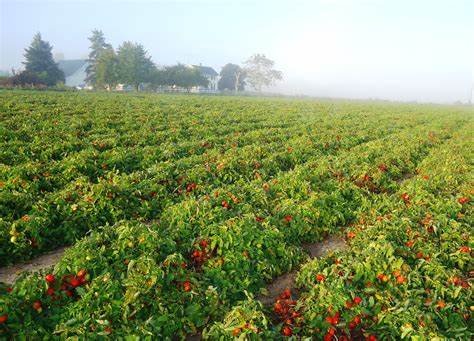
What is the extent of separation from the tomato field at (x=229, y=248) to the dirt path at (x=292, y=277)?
0.40 feet

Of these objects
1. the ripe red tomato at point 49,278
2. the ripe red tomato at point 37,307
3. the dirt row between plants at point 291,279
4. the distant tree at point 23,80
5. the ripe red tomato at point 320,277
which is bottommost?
the dirt row between plants at point 291,279

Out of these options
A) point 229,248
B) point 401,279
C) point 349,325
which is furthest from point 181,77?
point 349,325

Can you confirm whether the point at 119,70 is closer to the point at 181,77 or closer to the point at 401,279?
the point at 181,77

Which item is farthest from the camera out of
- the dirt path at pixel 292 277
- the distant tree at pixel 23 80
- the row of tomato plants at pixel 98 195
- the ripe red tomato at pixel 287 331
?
the distant tree at pixel 23 80

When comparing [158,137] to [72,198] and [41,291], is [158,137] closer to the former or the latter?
[72,198]

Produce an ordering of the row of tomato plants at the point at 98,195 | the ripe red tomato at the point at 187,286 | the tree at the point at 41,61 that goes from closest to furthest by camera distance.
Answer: the ripe red tomato at the point at 187,286
the row of tomato plants at the point at 98,195
the tree at the point at 41,61

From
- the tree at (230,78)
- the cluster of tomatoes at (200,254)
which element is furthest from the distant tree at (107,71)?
the cluster of tomatoes at (200,254)

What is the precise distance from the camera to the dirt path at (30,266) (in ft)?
19.8

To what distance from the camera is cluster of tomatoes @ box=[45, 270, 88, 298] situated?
4.77 metres

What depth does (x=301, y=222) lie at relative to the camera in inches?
298

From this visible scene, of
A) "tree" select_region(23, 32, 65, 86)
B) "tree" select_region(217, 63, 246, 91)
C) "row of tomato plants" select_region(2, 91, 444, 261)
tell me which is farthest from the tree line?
"row of tomato plants" select_region(2, 91, 444, 261)

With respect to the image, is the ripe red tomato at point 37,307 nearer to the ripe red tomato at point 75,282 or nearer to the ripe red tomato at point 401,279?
the ripe red tomato at point 75,282

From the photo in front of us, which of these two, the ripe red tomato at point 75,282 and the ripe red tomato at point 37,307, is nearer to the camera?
the ripe red tomato at point 37,307

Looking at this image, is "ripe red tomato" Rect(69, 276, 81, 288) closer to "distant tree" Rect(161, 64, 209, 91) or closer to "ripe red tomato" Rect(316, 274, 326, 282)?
"ripe red tomato" Rect(316, 274, 326, 282)
